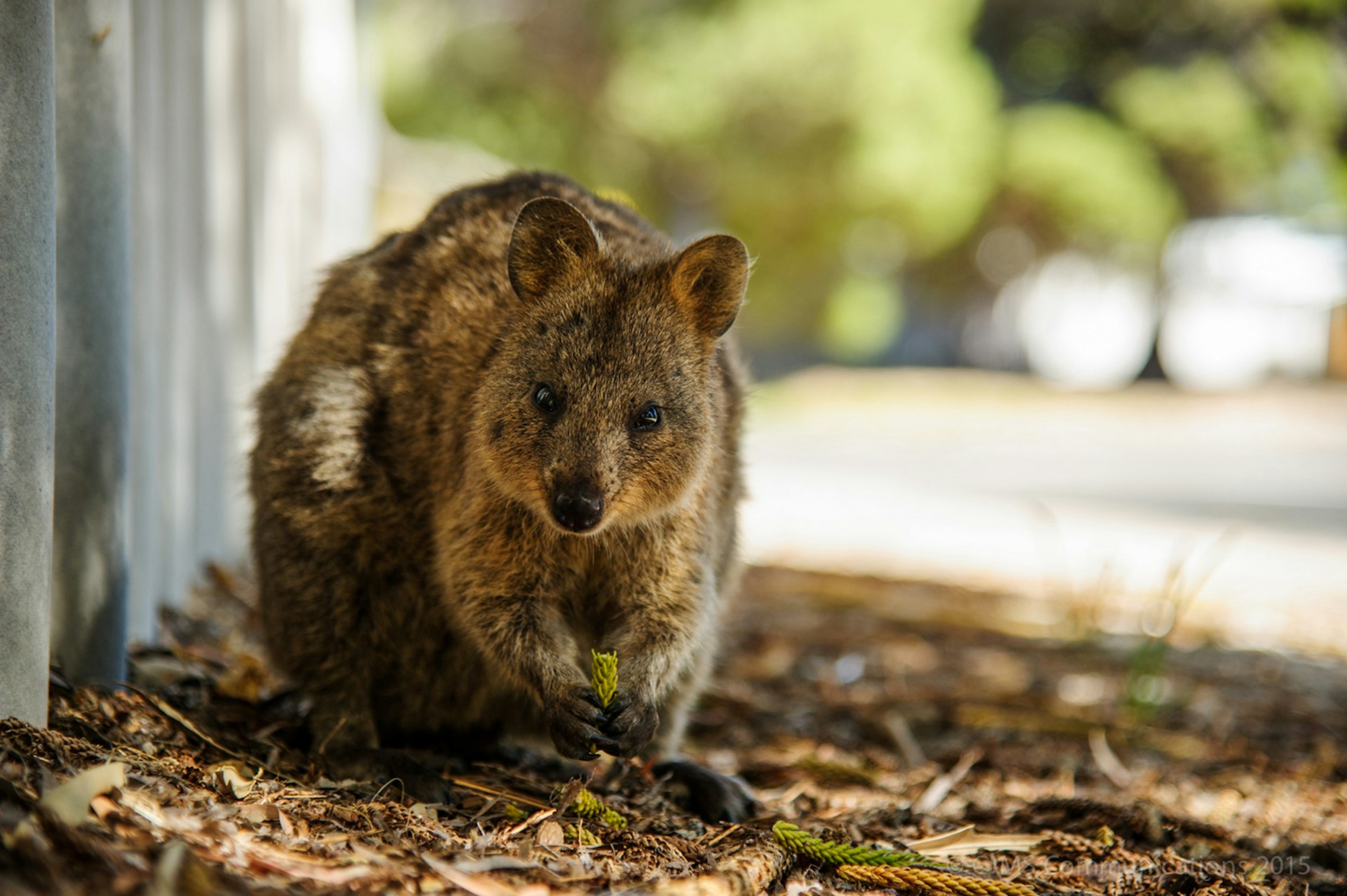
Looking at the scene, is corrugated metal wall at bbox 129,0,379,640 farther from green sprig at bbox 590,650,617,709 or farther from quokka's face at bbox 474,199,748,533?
green sprig at bbox 590,650,617,709

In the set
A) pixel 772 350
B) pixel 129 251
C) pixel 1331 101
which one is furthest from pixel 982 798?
pixel 772 350

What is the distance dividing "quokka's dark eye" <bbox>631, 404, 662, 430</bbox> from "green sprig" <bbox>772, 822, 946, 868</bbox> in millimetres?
1176

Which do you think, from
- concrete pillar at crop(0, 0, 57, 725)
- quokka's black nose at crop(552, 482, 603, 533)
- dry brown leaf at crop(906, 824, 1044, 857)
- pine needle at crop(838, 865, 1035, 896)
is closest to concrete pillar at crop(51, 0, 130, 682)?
concrete pillar at crop(0, 0, 57, 725)

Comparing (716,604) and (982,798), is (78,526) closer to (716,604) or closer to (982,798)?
(716,604)

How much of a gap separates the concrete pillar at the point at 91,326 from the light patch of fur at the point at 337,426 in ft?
1.79

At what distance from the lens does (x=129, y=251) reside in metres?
3.44

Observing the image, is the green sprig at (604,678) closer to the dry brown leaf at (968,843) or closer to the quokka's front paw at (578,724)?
the quokka's front paw at (578,724)

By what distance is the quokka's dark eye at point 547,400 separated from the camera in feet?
11.2

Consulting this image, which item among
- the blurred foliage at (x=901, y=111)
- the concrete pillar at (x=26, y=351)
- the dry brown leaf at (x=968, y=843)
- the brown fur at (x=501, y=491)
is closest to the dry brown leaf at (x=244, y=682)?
the brown fur at (x=501, y=491)

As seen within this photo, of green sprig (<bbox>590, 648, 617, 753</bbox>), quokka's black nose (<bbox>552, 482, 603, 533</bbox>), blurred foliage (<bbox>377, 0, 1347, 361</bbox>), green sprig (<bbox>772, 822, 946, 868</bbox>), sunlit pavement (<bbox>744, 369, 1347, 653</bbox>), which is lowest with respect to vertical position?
sunlit pavement (<bbox>744, 369, 1347, 653</bbox>)

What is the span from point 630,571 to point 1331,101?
89.1 ft

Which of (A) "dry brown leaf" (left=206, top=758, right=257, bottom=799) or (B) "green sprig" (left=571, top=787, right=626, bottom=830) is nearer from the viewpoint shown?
(A) "dry brown leaf" (left=206, top=758, right=257, bottom=799)

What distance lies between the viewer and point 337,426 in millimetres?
3703

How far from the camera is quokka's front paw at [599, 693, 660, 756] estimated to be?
10.7 ft
